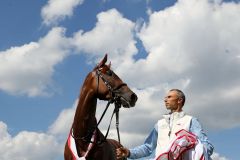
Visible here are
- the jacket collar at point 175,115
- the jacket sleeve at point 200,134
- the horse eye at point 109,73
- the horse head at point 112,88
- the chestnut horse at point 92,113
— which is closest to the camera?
the jacket sleeve at point 200,134

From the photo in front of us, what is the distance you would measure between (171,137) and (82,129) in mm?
2291

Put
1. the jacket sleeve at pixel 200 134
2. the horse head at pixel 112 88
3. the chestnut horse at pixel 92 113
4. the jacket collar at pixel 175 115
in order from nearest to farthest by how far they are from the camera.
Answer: the jacket sleeve at pixel 200 134, the jacket collar at pixel 175 115, the horse head at pixel 112 88, the chestnut horse at pixel 92 113

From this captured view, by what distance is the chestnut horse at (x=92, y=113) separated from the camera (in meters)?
10.4

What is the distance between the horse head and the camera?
10273mm

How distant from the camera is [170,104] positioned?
29.5ft

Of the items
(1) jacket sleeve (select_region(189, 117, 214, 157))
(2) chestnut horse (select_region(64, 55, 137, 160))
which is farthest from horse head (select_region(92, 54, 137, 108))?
(1) jacket sleeve (select_region(189, 117, 214, 157))

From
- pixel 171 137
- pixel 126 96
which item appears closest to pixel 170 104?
pixel 171 137

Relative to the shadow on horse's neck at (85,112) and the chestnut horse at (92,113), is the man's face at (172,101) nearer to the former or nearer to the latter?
the chestnut horse at (92,113)

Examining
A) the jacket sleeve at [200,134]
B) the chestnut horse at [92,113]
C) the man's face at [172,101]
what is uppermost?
the chestnut horse at [92,113]

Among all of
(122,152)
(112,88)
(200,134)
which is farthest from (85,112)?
(200,134)

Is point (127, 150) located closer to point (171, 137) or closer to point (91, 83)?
point (171, 137)

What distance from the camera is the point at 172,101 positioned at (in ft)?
29.4

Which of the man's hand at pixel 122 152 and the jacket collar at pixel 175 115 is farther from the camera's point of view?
the jacket collar at pixel 175 115

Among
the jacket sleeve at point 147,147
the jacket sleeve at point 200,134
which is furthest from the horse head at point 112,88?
the jacket sleeve at point 200,134
